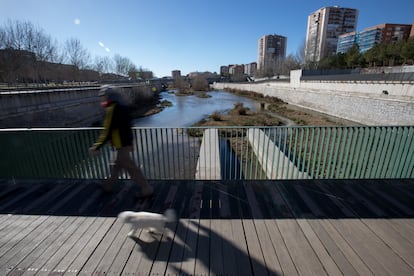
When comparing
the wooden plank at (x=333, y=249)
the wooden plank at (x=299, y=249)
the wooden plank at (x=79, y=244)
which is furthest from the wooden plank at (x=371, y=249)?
the wooden plank at (x=79, y=244)

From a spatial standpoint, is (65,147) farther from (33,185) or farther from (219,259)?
(219,259)

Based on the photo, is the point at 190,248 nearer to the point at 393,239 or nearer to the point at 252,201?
the point at 252,201

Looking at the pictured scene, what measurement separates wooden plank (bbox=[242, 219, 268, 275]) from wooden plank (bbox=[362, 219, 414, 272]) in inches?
59.7

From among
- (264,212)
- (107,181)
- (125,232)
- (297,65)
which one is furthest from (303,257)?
(297,65)

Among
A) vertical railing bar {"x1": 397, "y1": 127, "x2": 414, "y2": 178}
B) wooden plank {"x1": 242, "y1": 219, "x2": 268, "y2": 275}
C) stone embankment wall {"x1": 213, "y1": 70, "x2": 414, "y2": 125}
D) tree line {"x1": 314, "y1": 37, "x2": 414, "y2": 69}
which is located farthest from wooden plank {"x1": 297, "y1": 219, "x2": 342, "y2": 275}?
tree line {"x1": 314, "y1": 37, "x2": 414, "y2": 69}

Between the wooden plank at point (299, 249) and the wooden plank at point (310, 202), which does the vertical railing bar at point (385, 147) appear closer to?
the wooden plank at point (310, 202)

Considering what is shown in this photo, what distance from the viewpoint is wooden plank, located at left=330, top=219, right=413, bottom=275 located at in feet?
6.36

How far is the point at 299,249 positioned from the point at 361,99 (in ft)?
78.7

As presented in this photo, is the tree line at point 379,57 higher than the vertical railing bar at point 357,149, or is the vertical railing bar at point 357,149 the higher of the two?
the tree line at point 379,57

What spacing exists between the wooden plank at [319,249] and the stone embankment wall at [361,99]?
62.7ft

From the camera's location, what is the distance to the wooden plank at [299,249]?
1942 millimetres

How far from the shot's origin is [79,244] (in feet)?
7.52

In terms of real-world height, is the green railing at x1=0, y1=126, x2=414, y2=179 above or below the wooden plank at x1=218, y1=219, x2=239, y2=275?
above

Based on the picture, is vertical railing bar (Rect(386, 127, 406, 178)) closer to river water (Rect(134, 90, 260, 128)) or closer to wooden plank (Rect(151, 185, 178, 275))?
wooden plank (Rect(151, 185, 178, 275))
